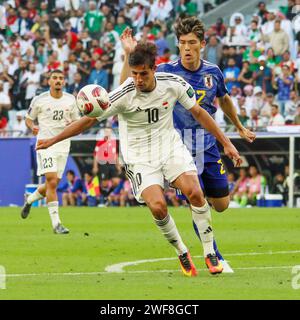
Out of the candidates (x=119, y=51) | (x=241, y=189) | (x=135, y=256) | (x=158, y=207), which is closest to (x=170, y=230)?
(x=158, y=207)

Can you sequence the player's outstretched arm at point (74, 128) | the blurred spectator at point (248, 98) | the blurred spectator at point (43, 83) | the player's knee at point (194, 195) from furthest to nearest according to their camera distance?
1. the blurred spectator at point (43, 83)
2. the blurred spectator at point (248, 98)
3. the player's knee at point (194, 195)
4. the player's outstretched arm at point (74, 128)

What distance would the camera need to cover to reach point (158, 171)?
11.6 meters

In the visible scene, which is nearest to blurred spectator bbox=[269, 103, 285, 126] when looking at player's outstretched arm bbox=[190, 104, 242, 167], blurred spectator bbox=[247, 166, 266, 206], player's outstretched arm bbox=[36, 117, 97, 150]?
blurred spectator bbox=[247, 166, 266, 206]

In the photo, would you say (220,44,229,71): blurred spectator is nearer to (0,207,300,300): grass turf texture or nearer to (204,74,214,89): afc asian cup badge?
(0,207,300,300): grass turf texture

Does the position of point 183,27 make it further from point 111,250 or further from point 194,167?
point 111,250

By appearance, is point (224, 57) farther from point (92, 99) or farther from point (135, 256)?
point (92, 99)

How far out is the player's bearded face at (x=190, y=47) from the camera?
12344mm

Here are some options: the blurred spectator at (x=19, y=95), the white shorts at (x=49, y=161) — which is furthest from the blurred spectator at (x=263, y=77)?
the white shorts at (x=49, y=161)

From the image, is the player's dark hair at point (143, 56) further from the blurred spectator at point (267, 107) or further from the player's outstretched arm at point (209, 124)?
the blurred spectator at point (267, 107)

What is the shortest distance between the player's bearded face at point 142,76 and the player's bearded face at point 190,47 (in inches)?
46.5

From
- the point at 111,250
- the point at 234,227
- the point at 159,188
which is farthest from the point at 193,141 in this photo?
the point at 234,227

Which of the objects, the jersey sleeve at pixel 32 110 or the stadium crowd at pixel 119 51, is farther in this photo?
the stadium crowd at pixel 119 51

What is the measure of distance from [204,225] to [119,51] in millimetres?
20698

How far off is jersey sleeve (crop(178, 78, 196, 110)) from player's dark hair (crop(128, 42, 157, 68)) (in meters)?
0.53
